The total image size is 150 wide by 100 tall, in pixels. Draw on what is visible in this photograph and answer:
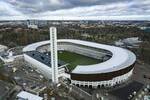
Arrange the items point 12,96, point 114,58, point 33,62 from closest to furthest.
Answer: point 12,96 → point 114,58 → point 33,62

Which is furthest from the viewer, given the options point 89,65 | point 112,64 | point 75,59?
point 75,59

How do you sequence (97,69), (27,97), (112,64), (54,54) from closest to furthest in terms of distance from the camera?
1. (27,97)
2. (97,69)
3. (54,54)
4. (112,64)

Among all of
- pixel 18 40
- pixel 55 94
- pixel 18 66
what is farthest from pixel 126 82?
pixel 18 40

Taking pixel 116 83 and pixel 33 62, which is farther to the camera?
pixel 33 62

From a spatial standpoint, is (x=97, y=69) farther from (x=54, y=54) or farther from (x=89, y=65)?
(x=54, y=54)

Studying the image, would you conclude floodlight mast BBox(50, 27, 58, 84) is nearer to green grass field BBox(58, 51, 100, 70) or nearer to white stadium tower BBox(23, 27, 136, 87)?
white stadium tower BBox(23, 27, 136, 87)

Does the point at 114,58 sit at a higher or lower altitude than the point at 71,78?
higher

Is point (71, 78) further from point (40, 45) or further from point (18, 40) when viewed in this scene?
point (18, 40)

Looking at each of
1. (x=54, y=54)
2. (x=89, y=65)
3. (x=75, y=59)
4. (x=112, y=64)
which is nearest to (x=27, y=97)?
(x=54, y=54)
